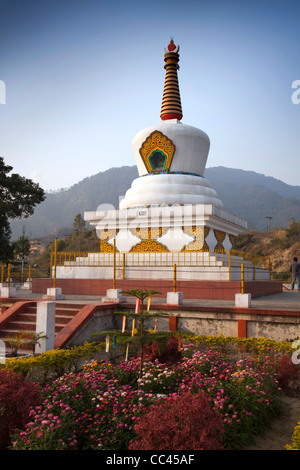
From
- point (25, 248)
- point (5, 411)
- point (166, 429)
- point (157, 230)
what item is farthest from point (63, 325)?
point (25, 248)

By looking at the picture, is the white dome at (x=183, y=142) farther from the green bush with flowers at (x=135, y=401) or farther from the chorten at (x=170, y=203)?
the green bush with flowers at (x=135, y=401)

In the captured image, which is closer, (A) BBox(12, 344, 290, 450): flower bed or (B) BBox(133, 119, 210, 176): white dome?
(A) BBox(12, 344, 290, 450): flower bed

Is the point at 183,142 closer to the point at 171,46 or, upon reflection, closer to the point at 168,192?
the point at 168,192

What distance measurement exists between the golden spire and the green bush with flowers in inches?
621

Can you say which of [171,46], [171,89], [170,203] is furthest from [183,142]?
[171,46]

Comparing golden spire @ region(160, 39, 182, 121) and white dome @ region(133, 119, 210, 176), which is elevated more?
golden spire @ region(160, 39, 182, 121)

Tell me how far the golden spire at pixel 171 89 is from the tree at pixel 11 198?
13463 mm

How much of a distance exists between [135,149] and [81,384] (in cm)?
1565

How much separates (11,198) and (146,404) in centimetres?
2612

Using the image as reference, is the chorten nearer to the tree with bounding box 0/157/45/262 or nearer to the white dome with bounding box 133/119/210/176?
the white dome with bounding box 133/119/210/176

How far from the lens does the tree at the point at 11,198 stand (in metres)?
26.6

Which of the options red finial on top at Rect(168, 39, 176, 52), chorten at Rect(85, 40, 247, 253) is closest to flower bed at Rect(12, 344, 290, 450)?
chorten at Rect(85, 40, 247, 253)

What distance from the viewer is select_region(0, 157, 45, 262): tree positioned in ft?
87.4

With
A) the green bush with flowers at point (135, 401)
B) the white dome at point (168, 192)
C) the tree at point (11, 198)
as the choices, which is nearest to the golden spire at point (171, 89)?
the white dome at point (168, 192)
